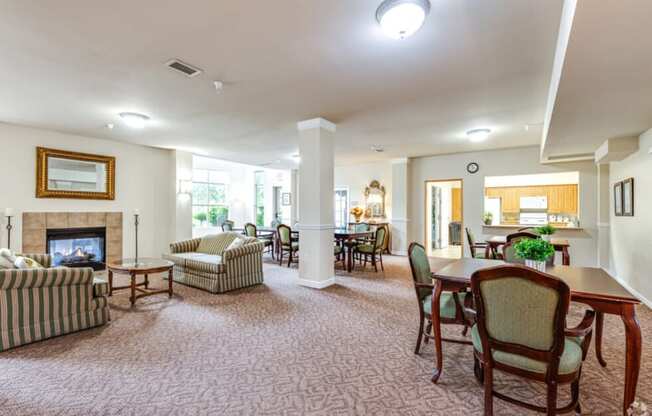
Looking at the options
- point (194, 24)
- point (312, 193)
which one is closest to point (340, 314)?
point (312, 193)

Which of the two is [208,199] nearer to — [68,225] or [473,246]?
[68,225]

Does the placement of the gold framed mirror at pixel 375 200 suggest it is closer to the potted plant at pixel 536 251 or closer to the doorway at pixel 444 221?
the doorway at pixel 444 221

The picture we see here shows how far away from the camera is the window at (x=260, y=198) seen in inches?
455

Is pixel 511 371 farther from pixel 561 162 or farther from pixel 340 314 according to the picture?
pixel 561 162

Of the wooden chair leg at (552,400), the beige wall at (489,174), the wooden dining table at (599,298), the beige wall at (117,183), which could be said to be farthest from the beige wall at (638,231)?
the beige wall at (117,183)

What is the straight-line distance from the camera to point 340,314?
3818 millimetres

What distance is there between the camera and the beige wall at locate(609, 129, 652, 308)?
13.4 ft

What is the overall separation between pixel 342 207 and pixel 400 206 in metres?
1.99

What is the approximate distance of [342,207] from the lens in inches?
386

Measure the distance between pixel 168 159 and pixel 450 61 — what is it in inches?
257

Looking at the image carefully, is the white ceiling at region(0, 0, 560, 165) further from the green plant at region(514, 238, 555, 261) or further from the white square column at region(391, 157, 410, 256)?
the white square column at region(391, 157, 410, 256)

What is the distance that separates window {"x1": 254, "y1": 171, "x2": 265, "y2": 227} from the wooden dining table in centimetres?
936

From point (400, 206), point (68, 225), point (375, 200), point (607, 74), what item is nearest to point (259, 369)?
point (607, 74)

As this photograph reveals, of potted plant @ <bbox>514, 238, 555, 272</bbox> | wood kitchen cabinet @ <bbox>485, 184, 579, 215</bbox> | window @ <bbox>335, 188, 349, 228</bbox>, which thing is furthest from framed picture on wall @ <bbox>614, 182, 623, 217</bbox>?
window @ <bbox>335, 188, 349, 228</bbox>
